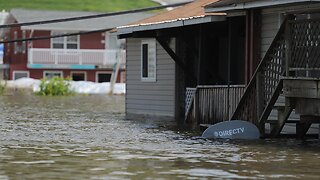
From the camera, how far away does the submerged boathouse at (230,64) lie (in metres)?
18.8

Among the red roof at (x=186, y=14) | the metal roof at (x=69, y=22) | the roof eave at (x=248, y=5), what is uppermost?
the metal roof at (x=69, y=22)

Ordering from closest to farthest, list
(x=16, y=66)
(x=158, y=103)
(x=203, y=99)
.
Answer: (x=203, y=99) < (x=158, y=103) < (x=16, y=66)

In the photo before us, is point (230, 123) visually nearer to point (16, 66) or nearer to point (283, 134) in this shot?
point (283, 134)

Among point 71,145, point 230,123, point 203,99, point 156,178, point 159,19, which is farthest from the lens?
point 159,19

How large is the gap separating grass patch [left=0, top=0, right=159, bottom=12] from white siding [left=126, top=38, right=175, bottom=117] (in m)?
51.5

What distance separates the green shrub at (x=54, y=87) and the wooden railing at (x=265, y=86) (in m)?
33.3

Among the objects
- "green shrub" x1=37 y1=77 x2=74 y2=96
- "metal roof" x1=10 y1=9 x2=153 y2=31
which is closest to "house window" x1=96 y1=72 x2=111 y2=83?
"metal roof" x1=10 y1=9 x2=153 y2=31

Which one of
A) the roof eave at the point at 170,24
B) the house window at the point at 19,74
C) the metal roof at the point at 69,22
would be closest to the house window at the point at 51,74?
the house window at the point at 19,74

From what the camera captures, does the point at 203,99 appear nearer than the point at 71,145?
No

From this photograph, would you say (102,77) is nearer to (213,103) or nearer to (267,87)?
(213,103)

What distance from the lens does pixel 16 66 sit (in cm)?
6456

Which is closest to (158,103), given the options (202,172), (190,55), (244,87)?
(190,55)

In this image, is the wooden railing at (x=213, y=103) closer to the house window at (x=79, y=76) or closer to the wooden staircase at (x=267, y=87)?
the wooden staircase at (x=267, y=87)

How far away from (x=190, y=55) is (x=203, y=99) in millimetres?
3836
